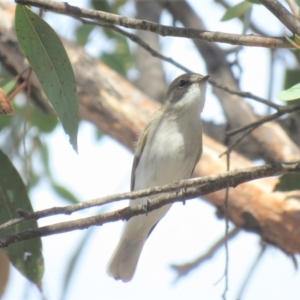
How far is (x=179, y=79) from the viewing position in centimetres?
461

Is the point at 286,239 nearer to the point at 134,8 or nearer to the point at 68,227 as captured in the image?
the point at 68,227

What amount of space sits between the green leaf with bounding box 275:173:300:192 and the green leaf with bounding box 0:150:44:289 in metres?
1.18

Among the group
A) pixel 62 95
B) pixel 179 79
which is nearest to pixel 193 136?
pixel 179 79

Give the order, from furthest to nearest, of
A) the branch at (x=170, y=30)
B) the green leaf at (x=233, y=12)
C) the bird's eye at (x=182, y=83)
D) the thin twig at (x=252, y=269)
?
the bird's eye at (x=182, y=83) → the thin twig at (x=252, y=269) → the green leaf at (x=233, y=12) → the branch at (x=170, y=30)

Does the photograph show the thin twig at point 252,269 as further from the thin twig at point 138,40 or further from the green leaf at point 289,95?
the green leaf at point 289,95

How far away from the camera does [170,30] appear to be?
2428 mm

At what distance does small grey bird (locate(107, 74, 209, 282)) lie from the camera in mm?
4195

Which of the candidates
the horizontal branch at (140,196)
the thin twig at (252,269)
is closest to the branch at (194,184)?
the horizontal branch at (140,196)

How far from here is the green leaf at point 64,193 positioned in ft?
18.7

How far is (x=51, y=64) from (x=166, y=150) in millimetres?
1446

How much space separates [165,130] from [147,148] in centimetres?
16

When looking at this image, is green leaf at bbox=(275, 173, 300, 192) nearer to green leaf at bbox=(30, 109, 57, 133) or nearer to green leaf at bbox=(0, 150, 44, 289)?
green leaf at bbox=(0, 150, 44, 289)

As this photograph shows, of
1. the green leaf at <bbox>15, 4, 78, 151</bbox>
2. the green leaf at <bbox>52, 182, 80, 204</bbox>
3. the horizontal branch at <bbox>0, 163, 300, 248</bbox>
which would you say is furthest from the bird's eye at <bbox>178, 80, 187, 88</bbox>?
the horizontal branch at <bbox>0, 163, 300, 248</bbox>

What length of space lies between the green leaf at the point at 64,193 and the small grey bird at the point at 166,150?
44.1 inches
